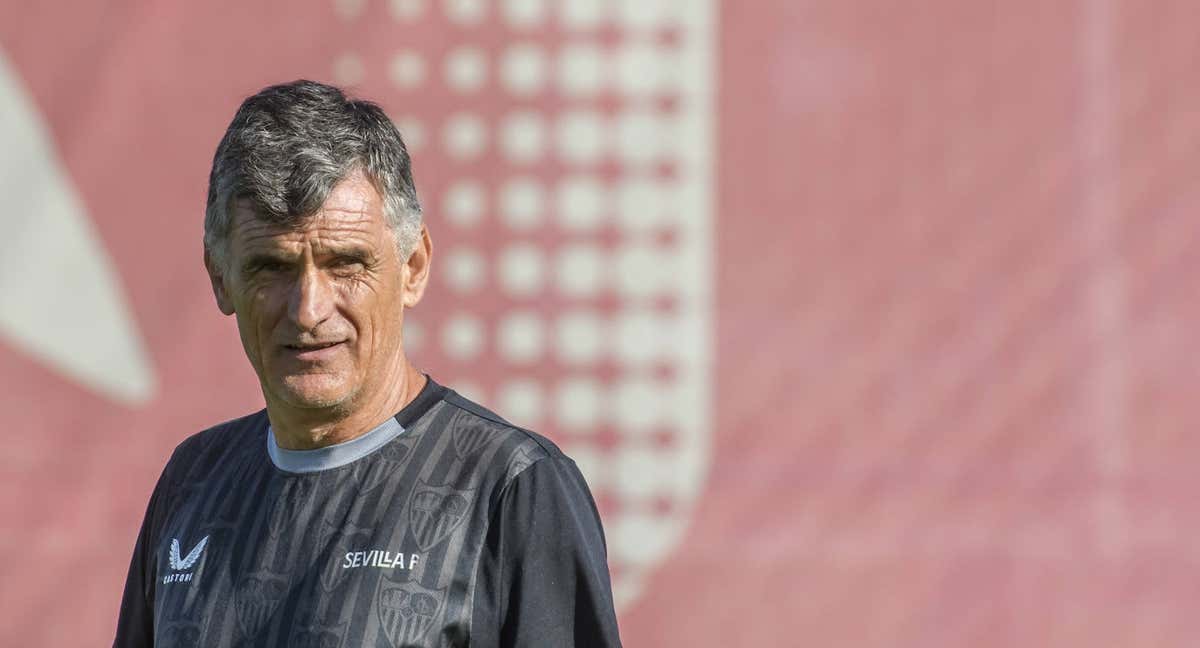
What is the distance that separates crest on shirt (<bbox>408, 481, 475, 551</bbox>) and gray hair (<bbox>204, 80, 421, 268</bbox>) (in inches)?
10.2

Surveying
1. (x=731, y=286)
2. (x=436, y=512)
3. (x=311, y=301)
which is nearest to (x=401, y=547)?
(x=436, y=512)

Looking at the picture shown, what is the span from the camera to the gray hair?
1.33 meters

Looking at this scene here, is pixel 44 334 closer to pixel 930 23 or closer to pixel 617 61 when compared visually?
pixel 617 61

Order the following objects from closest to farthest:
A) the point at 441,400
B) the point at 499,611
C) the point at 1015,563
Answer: the point at 499,611 < the point at 441,400 < the point at 1015,563

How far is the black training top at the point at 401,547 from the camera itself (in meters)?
1.26

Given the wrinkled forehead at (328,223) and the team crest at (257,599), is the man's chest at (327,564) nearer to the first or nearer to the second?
the team crest at (257,599)

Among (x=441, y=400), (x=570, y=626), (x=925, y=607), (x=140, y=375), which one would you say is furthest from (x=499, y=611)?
(x=140, y=375)

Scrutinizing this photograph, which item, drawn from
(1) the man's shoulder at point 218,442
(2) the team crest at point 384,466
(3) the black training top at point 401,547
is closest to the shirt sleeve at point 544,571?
(3) the black training top at point 401,547

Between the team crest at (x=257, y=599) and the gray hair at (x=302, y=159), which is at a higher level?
the gray hair at (x=302, y=159)

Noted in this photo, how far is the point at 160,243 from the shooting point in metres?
2.79

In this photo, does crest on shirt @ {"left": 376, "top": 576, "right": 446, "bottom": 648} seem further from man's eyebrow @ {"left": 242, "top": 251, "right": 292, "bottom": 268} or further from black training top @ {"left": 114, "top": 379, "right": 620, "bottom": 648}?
man's eyebrow @ {"left": 242, "top": 251, "right": 292, "bottom": 268}

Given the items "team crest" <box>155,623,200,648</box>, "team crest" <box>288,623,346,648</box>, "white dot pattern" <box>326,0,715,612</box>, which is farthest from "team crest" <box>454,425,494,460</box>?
"white dot pattern" <box>326,0,715,612</box>

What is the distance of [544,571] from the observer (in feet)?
4.13

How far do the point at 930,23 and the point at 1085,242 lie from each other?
52 centimetres
